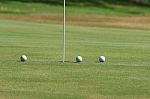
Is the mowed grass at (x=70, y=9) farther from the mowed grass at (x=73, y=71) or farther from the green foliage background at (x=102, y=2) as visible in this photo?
the mowed grass at (x=73, y=71)

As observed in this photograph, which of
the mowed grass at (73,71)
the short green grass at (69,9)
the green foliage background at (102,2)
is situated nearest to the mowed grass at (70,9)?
the short green grass at (69,9)

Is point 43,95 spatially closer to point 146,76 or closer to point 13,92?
point 13,92

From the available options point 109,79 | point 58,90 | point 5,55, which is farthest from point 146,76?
point 5,55

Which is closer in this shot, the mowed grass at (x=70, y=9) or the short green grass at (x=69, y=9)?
the mowed grass at (x=70, y=9)

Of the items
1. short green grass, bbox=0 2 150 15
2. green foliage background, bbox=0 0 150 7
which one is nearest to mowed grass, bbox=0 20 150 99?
short green grass, bbox=0 2 150 15

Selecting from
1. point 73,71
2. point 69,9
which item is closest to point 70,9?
point 69,9

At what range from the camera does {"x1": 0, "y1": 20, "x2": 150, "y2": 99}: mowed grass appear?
45.3 feet

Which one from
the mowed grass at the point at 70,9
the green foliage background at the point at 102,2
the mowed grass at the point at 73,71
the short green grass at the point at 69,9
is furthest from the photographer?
the green foliage background at the point at 102,2

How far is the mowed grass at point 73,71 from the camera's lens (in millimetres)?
13807

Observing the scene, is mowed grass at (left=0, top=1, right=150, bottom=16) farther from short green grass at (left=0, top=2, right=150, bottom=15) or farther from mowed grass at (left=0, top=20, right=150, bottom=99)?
mowed grass at (left=0, top=20, right=150, bottom=99)

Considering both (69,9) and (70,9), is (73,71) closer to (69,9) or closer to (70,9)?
(69,9)

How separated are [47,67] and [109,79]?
3.02 metres

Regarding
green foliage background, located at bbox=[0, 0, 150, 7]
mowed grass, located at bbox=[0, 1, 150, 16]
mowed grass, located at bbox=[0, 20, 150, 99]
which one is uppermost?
mowed grass, located at bbox=[0, 20, 150, 99]

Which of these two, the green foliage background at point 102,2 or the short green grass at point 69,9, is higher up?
the short green grass at point 69,9
